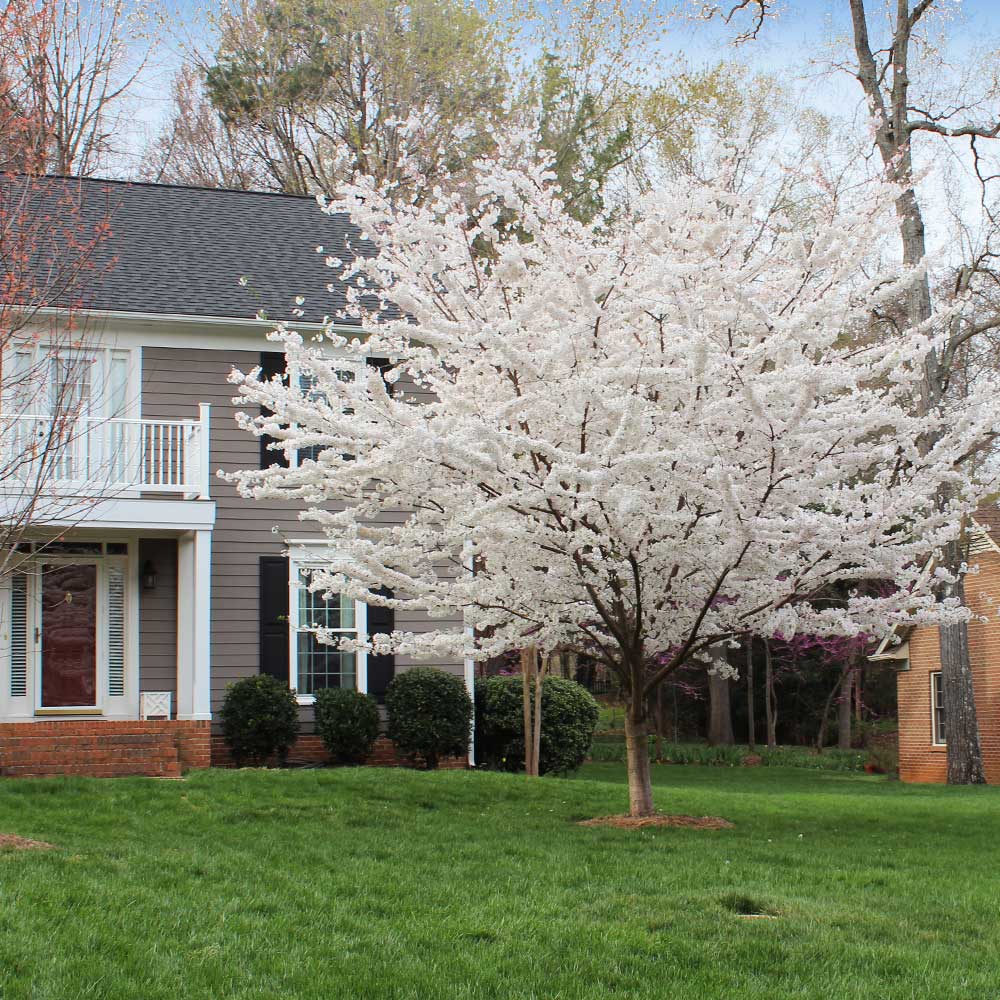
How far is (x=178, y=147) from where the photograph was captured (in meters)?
26.2

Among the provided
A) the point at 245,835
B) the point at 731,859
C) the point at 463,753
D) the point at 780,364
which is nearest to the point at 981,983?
the point at 731,859

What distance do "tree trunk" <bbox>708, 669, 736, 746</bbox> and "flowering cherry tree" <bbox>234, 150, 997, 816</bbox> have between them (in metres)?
18.4

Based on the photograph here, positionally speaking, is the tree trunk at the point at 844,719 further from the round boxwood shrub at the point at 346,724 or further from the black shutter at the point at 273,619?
the black shutter at the point at 273,619

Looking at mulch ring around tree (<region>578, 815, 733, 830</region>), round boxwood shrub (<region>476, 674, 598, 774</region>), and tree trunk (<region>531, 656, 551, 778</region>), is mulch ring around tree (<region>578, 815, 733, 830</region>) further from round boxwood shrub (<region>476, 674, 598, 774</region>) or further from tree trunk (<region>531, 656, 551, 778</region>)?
round boxwood shrub (<region>476, 674, 598, 774</region>)

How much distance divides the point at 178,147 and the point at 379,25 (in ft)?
16.3

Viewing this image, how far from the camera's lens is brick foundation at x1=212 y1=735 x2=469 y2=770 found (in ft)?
46.6

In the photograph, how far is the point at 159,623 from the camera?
14508 millimetres

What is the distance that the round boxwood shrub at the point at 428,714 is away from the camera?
1453 centimetres

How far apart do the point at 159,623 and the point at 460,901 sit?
9020mm

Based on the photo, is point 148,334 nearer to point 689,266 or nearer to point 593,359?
point 593,359

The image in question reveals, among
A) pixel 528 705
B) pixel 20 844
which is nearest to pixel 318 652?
pixel 528 705

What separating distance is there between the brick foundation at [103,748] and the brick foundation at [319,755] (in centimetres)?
99

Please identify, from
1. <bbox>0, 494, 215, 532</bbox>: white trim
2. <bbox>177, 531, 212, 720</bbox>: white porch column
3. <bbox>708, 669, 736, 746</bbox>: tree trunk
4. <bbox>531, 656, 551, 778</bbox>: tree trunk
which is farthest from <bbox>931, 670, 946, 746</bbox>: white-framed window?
<bbox>0, 494, 215, 532</bbox>: white trim

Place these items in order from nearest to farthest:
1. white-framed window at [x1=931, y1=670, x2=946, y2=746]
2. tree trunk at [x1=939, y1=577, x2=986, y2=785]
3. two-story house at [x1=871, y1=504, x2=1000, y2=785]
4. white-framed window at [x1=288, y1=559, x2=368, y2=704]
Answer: white-framed window at [x1=288, y1=559, x2=368, y2=704]
tree trunk at [x1=939, y1=577, x2=986, y2=785]
two-story house at [x1=871, y1=504, x2=1000, y2=785]
white-framed window at [x1=931, y1=670, x2=946, y2=746]
